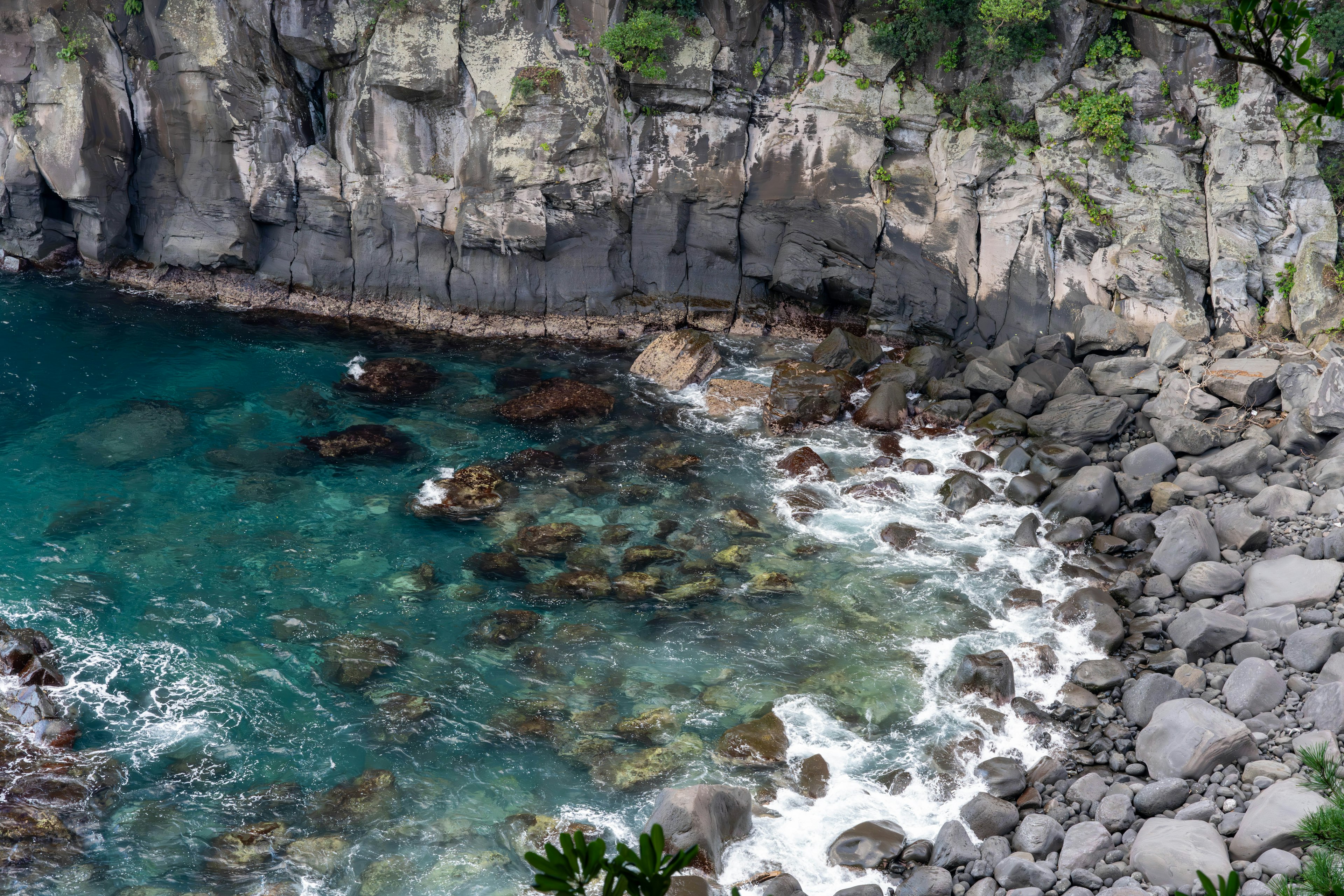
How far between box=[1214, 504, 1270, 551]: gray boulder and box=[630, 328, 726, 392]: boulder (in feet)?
27.5

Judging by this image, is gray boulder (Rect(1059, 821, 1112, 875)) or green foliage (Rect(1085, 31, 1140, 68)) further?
green foliage (Rect(1085, 31, 1140, 68))

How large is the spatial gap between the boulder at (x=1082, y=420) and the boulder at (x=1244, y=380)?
162cm

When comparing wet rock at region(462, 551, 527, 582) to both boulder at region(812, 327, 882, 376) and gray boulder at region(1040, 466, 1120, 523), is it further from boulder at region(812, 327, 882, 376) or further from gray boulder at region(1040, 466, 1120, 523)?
gray boulder at region(1040, 466, 1120, 523)

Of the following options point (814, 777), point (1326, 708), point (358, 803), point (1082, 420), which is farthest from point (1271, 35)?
point (1082, 420)

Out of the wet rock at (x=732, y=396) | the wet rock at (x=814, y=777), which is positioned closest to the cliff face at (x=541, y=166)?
the wet rock at (x=732, y=396)

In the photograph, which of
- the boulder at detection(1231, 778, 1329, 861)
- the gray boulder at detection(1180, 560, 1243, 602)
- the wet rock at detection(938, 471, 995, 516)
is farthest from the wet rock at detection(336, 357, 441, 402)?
the boulder at detection(1231, 778, 1329, 861)

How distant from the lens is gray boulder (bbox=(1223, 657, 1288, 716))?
474 inches

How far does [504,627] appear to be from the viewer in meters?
14.5

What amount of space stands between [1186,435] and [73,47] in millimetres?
25734

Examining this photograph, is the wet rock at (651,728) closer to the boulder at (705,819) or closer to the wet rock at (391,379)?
the boulder at (705,819)

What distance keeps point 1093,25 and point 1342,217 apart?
6656 mm

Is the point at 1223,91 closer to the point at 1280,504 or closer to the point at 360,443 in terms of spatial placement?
the point at 1280,504

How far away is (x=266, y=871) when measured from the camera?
1070 centimetres

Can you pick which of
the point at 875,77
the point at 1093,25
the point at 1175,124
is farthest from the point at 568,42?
the point at 1175,124
